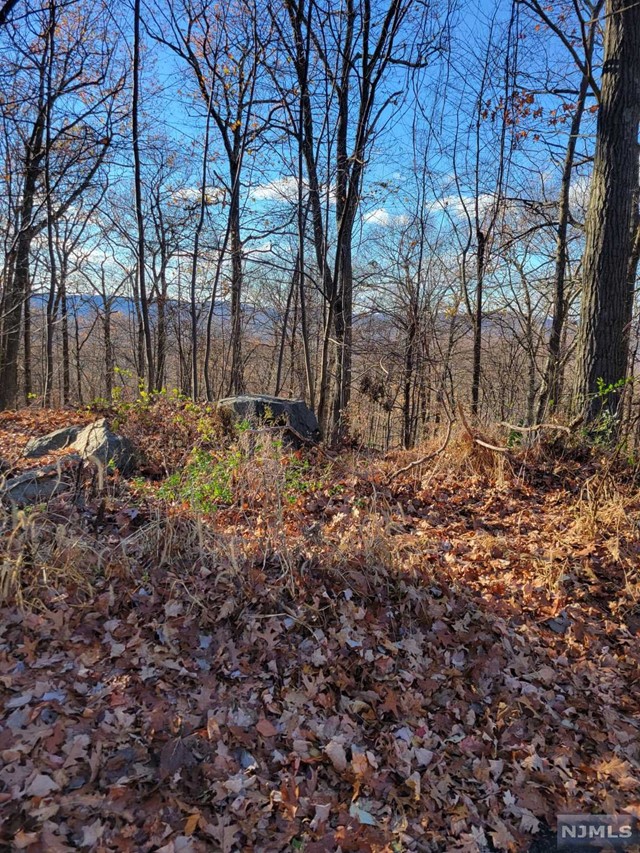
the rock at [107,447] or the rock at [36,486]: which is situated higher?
the rock at [107,447]

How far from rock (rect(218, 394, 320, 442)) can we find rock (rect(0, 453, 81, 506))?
2679 mm

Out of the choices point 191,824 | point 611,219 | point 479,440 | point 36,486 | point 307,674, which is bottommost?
point 191,824

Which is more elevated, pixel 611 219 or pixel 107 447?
pixel 611 219

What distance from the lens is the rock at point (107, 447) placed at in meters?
5.25

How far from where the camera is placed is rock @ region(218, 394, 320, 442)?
689 cm

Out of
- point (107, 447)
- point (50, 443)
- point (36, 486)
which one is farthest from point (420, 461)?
point (50, 443)

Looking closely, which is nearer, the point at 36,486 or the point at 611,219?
the point at 36,486

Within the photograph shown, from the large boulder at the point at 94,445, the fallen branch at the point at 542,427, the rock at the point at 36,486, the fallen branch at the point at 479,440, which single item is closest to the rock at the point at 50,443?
the large boulder at the point at 94,445

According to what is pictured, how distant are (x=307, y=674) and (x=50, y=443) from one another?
189 inches

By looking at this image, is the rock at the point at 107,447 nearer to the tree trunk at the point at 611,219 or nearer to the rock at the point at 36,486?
the rock at the point at 36,486

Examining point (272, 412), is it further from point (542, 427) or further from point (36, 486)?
point (542, 427)

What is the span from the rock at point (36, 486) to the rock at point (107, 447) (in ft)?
2.03

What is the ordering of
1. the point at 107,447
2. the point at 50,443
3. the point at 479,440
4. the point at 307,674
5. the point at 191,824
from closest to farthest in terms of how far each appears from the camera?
the point at 191,824 → the point at 307,674 → the point at 107,447 → the point at 479,440 → the point at 50,443

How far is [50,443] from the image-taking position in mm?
5949
